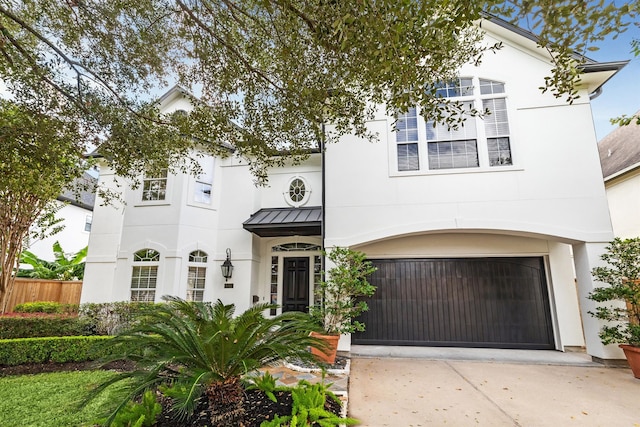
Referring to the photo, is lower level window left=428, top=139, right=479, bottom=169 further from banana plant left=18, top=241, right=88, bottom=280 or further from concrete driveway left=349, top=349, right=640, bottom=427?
banana plant left=18, top=241, right=88, bottom=280

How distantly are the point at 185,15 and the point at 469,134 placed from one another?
6332 mm

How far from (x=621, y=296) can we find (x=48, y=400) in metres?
9.63

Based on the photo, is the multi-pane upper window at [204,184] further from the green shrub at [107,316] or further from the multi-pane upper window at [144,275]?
the green shrub at [107,316]

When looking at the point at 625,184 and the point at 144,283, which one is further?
the point at 625,184

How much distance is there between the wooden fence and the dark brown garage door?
10.8 m

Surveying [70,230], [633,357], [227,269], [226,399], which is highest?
[70,230]

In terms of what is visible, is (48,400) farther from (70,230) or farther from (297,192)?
(70,230)

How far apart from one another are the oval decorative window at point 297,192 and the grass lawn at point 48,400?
624 centimetres

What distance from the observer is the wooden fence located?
10.9m

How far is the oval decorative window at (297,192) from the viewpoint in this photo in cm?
1025

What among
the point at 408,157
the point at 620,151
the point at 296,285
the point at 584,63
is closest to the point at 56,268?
the point at 296,285

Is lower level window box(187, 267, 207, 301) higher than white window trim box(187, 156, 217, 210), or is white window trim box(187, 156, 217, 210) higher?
white window trim box(187, 156, 217, 210)

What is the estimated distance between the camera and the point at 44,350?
258 inches

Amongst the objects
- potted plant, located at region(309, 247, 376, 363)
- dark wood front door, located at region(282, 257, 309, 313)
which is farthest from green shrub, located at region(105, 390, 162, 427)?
dark wood front door, located at region(282, 257, 309, 313)
